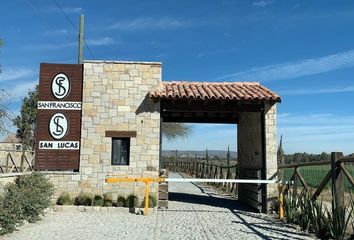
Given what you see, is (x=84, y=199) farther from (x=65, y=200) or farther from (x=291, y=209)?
(x=291, y=209)

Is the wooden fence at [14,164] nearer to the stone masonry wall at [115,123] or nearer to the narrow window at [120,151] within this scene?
the stone masonry wall at [115,123]

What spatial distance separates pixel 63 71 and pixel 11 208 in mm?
5655

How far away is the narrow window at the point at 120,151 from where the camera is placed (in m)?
12.6

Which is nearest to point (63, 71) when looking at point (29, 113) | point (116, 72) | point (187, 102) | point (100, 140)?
point (116, 72)

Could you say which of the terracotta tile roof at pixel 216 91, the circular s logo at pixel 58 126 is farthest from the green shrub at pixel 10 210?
the terracotta tile roof at pixel 216 91

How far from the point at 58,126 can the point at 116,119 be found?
1.76m

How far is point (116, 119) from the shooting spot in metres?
12.6

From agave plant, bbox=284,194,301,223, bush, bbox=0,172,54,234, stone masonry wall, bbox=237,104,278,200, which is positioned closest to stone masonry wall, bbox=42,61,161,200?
bush, bbox=0,172,54,234

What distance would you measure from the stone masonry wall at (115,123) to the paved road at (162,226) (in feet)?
4.15

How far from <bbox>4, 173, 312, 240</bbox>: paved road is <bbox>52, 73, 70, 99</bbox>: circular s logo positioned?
142 inches

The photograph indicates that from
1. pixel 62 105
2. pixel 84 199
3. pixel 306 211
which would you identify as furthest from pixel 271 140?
pixel 62 105

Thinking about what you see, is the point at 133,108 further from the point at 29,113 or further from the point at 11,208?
the point at 29,113

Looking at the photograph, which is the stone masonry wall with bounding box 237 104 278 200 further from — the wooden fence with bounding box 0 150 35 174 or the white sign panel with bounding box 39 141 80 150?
the wooden fence with bounding box 0 150 35 174

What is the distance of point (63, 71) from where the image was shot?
1292 cm
